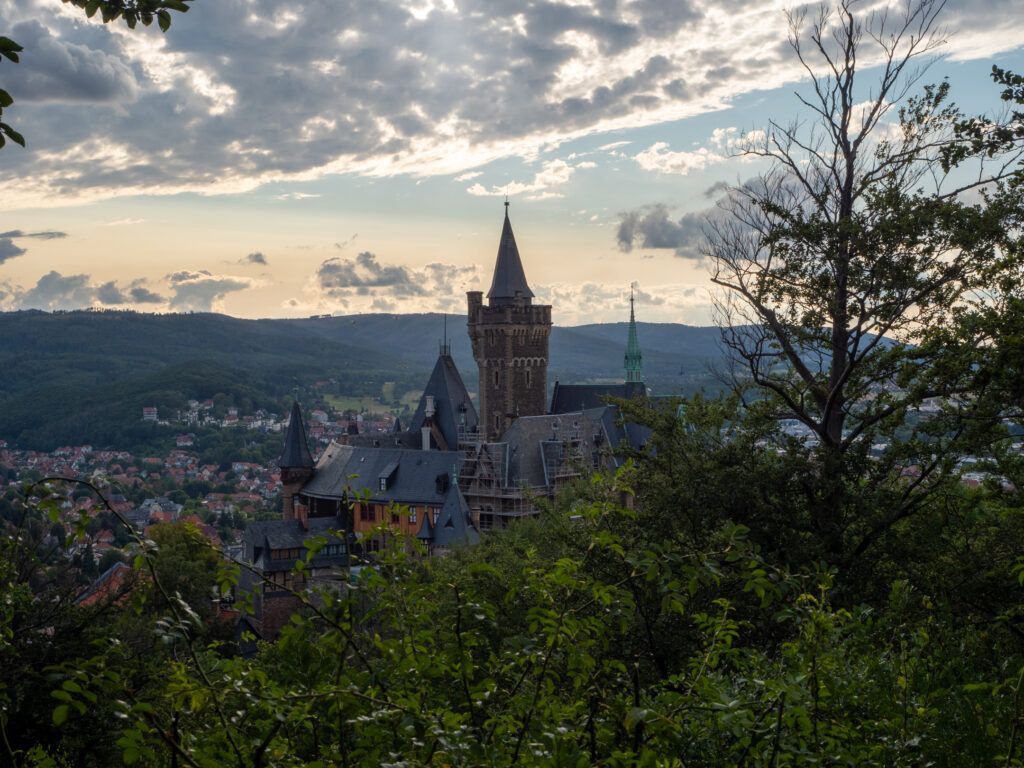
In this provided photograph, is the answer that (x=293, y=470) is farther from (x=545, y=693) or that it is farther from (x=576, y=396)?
(x=545, y=693)

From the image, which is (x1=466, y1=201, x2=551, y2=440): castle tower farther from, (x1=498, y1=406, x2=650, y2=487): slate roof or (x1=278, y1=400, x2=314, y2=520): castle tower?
(x1=278, y1=400, x2=314, y2=520): castle tower

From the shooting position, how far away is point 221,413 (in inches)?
7392

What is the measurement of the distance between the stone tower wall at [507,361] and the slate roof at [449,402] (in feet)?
9.72

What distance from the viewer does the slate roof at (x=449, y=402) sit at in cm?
6819

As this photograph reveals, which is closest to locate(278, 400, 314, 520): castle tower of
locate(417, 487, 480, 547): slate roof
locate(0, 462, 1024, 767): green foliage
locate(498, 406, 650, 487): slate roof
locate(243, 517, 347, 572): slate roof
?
locate(243, 517, 347, 572): slate roof

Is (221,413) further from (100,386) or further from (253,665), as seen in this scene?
(253,665)

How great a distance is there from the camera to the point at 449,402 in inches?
2704

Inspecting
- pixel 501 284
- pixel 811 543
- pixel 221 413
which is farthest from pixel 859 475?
pixel 221 413

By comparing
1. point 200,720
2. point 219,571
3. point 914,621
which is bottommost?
point 914,621

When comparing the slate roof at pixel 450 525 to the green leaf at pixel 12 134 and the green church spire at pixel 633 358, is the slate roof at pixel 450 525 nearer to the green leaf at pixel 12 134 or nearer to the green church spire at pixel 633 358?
the green church spire at pixel 633 358

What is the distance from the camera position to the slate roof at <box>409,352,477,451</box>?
68188 millimetres

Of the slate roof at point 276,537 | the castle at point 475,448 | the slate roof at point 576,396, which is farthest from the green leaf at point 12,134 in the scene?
the slate roof at point 576,396

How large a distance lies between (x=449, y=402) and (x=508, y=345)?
7.02m

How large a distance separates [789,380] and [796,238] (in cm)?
266
